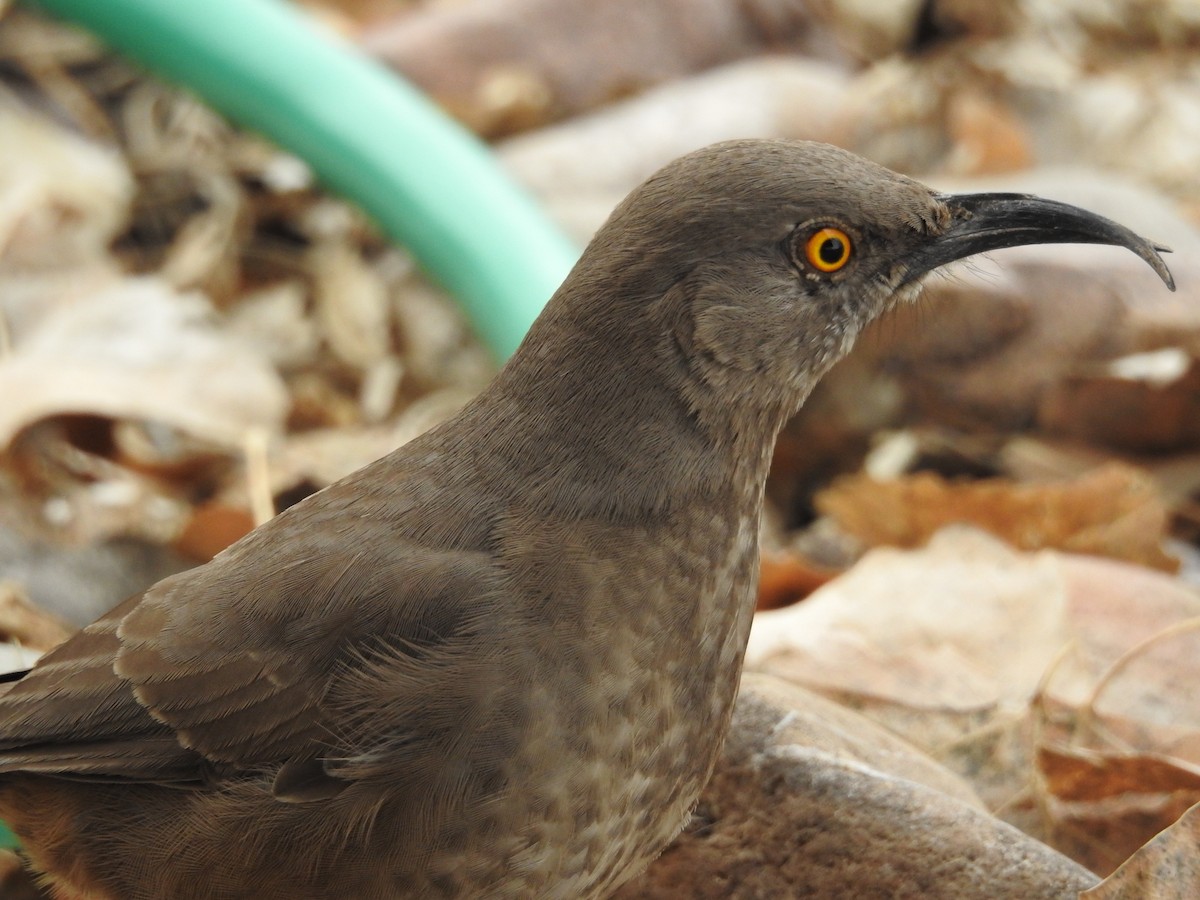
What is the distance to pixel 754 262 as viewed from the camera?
2227 mm

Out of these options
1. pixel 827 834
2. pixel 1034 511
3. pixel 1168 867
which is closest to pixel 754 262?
pixel 827 834

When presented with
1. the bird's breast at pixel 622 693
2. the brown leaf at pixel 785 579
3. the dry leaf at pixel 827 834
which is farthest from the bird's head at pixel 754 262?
the brown leaf at pixel 785 579

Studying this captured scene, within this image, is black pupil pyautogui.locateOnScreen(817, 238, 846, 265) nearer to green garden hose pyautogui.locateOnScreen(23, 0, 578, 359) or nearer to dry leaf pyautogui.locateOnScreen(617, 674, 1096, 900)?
dry leaf pyautogui.locateOnScreen(617, 674, 1096, 900)

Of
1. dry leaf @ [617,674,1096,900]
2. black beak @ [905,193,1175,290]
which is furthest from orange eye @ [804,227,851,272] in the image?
dry leaf @ [617,674,1096,900]

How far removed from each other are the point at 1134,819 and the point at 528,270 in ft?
6.98

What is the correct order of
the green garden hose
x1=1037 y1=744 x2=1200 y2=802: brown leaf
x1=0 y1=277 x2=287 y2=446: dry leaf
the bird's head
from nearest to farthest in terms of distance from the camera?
1. the bird's head
2. x1=1037 y1=744 x2=1200 y2=802: brown leaf
3. x1=0 y1=277 x2=287 y2=446: dry leaf
4. the green garden hose

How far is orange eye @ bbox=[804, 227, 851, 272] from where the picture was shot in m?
2.23

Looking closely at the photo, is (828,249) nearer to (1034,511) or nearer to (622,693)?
(622,693)

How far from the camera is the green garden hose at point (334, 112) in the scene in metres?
4.50

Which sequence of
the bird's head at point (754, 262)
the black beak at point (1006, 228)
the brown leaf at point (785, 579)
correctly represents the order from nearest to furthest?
1. the bird's head at point (754, 262)
2. the black beak at point (1006, 228)
3. the brown leaf at point (785, 579)

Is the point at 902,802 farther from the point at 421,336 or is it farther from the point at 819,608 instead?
the point at 421,336

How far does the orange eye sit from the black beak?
0.12 metres

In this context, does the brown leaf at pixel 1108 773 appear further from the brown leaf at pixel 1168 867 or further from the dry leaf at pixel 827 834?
the brown leaf at pixel 1168 867

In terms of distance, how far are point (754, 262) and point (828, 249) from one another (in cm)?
11
